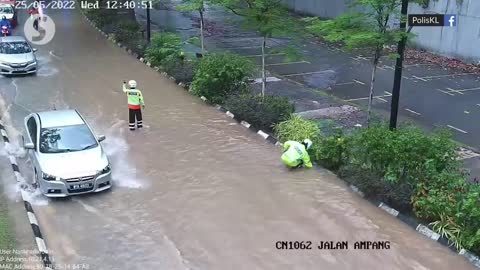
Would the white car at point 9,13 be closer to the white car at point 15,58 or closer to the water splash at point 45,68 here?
the water splash at point 45,68

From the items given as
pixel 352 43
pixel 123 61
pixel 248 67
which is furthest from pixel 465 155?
pixel 123 61

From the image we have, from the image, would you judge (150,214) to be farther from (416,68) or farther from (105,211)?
(416,68)

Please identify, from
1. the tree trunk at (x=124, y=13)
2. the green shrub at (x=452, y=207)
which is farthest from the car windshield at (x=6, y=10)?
the green shrub at (x=452, y=207)

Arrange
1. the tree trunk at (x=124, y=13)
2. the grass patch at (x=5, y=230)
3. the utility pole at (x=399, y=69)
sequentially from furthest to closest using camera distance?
the tree trunk at (x=124, y=13) < the utility pole at (x=399, y=69) < the grass patch at (x=5, y=230)

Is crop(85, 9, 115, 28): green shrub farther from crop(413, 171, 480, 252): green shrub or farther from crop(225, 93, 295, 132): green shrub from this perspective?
crop(413, 171, 480, 252): green shrub

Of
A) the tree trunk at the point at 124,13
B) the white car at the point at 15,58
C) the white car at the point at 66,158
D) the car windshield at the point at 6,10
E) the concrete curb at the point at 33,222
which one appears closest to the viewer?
the concrete curb at the point at 33,222

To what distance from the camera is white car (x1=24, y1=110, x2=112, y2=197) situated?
39.8 feet

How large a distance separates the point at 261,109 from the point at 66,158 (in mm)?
6518

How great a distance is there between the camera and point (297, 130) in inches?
612

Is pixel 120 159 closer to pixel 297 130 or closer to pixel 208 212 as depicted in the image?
pixel 208 212

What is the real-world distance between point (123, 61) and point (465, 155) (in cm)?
1615

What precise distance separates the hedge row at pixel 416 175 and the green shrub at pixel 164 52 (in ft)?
36.7

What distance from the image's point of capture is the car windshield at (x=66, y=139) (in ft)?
42.2

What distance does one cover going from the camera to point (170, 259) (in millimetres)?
10086
